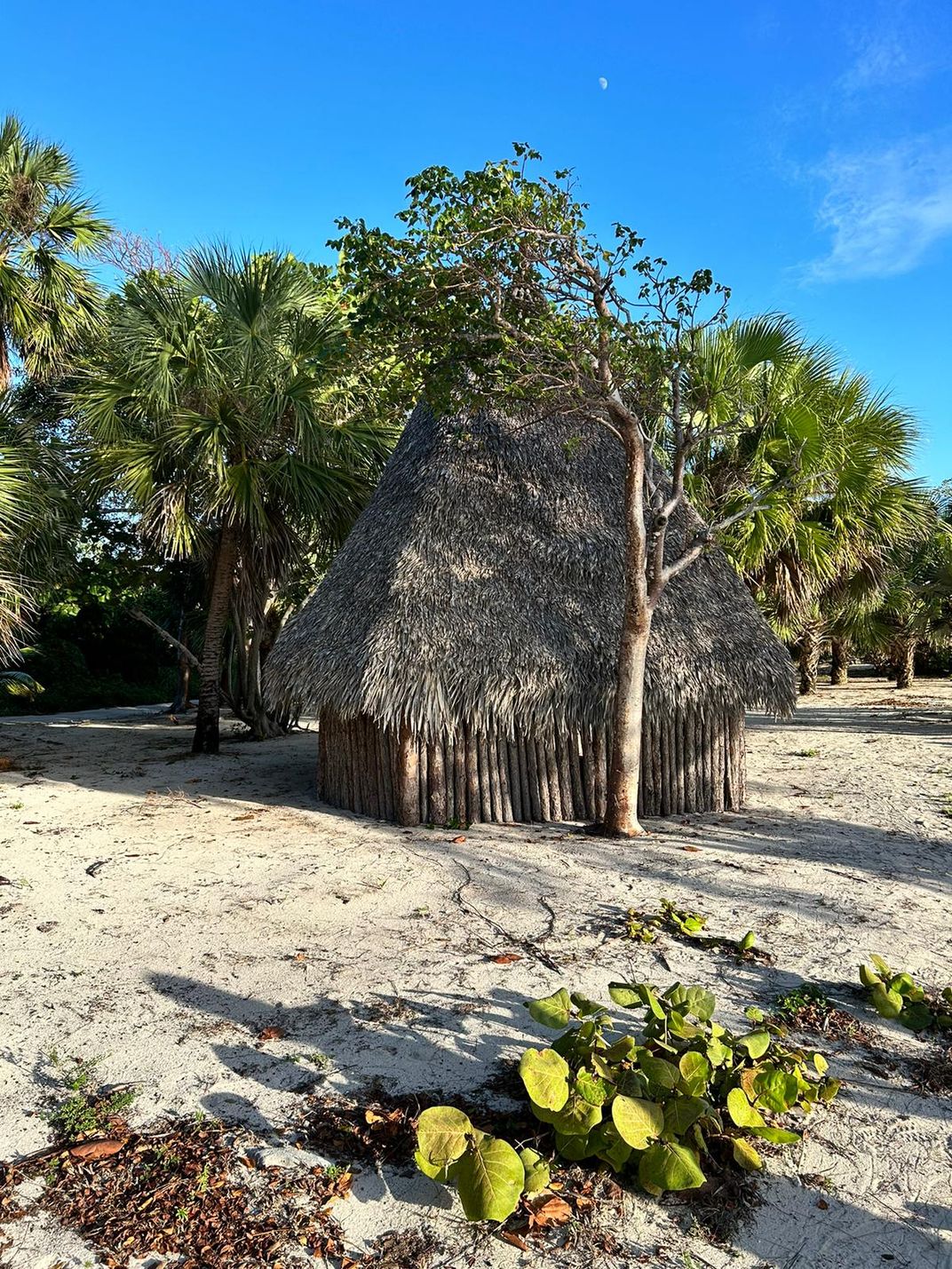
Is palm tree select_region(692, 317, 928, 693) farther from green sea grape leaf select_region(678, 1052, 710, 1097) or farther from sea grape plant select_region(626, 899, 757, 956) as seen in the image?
green sea grape leaf select_region(678, 1052, 710, 1097)

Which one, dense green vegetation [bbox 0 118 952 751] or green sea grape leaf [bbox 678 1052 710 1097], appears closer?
green sea grape leaf [bbox 678 1052 710 1097]

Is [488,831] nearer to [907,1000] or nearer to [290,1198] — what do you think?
[907,1000]

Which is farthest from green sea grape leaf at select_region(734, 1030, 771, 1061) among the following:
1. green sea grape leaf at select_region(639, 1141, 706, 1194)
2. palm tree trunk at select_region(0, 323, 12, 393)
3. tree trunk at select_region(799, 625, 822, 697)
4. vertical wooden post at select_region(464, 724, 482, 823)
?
tree trunk at select_region(799, 625, 822, 697)

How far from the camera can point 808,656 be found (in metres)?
18.8

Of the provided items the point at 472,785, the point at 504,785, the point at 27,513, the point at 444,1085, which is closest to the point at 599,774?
the point at 504,785

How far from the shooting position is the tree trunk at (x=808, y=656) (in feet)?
59.7

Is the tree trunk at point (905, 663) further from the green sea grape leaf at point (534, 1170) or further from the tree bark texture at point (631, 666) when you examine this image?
the green sea grape leaf at point (534, 1170)

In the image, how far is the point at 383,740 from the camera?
25.6 feet

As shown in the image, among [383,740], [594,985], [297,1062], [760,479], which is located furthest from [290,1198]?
[760,479]

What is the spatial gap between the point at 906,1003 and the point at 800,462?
24.3ft

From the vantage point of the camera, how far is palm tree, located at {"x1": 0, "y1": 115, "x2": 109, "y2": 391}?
11.0m

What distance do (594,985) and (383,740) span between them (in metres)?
4.03

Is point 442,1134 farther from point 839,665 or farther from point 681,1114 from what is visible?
point 839,665

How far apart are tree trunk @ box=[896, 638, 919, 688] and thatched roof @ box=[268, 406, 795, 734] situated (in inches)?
564
